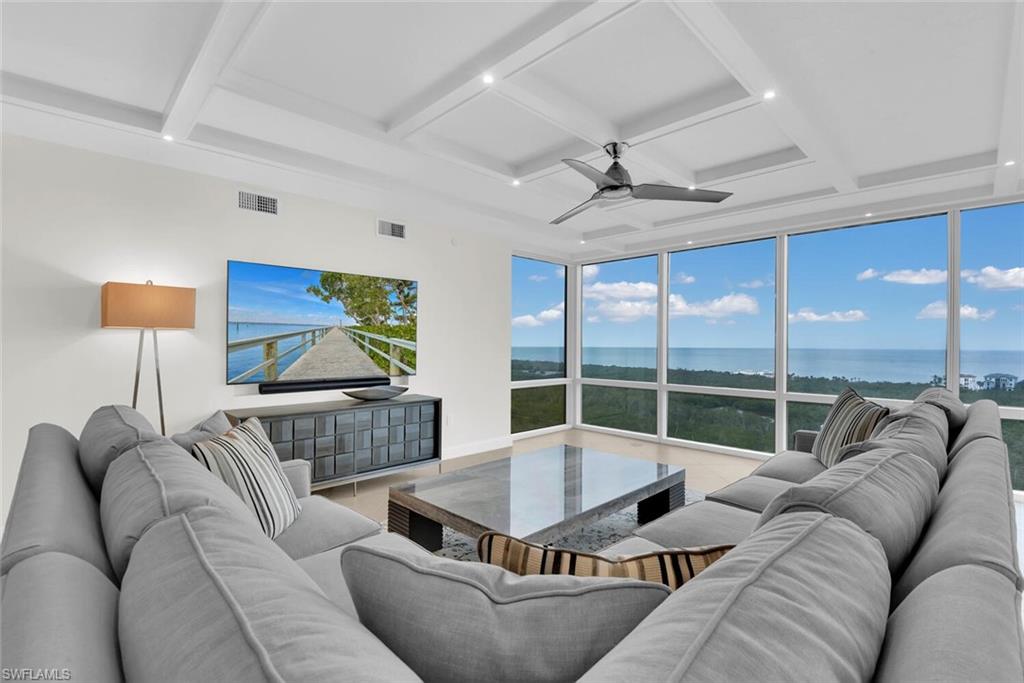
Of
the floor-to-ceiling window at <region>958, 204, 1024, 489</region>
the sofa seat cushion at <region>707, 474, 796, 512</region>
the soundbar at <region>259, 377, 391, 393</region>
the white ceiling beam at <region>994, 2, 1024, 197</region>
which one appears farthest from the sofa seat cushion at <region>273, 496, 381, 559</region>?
the floor-to-ceiling window at <region>958, 204, 1024, 489</region>

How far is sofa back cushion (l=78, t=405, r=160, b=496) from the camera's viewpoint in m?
1.32

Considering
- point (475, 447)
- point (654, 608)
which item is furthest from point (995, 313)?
point (654, 608)

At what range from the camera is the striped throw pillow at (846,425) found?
8.91 feet

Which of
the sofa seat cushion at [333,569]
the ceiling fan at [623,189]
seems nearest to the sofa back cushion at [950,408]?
the ceiling fan at [623,189]

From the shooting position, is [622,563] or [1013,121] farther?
[1013,121]

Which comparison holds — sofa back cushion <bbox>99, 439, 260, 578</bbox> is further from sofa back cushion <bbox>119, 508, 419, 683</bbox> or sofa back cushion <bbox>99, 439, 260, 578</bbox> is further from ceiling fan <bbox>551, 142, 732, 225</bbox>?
ceiling fan <bbox>551, 142, 732, 225</bbox>

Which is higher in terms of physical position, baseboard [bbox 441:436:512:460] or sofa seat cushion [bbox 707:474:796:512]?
sofa seat cushion [bbox 707:474:796:512]

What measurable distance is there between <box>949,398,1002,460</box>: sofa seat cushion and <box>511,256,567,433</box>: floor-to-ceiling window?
442 cm

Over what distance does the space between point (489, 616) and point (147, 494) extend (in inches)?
29.8

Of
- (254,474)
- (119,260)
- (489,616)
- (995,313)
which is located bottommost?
(254,474)

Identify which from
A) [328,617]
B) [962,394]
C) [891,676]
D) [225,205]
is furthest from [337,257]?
[962,394]

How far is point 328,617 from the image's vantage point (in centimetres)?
61

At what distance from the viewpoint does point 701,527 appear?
2.05 m

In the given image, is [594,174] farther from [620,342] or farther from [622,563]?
[620,342]
